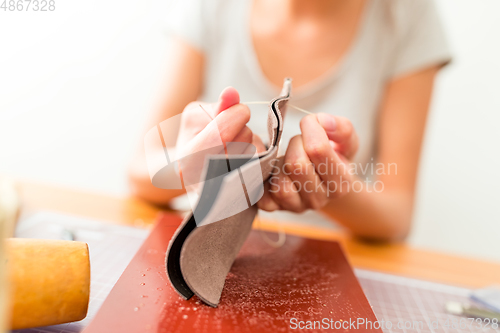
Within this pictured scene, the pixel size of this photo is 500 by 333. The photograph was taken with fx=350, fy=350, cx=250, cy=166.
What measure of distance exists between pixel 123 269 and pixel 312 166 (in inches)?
6.7

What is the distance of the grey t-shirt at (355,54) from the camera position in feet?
2.23

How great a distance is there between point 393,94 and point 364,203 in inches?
10.1

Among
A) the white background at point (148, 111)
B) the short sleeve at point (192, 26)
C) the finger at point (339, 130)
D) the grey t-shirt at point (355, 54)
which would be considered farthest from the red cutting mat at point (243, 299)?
the white background at point (148, 111)

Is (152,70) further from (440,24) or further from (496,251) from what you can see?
(496,251)

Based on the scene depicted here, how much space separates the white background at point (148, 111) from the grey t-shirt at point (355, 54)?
0.26m

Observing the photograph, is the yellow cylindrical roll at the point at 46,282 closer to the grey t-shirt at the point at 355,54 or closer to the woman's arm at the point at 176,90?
the woman's arm at the point at 176,90

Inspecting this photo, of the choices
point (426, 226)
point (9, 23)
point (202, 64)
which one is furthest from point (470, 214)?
point (9, 23)

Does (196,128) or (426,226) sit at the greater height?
(196,128)

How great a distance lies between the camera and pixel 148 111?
0.88 meters

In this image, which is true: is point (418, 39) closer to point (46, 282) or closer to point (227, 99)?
point (227, 99)

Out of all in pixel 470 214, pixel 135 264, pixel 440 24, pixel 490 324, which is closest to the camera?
pixel 135 264

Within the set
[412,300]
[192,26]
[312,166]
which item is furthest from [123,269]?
[192,26]

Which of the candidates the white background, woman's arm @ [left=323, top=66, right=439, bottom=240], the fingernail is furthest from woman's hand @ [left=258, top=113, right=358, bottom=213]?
the white background

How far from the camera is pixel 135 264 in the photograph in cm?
27
